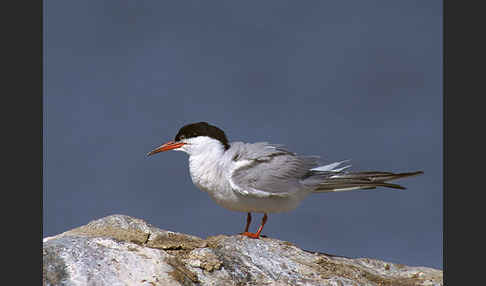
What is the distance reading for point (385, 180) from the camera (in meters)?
8.38

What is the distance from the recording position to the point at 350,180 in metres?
8.41

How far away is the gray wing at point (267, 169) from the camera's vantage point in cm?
802

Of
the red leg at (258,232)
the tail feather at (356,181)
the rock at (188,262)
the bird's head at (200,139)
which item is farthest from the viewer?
the bird's head at (200,139)

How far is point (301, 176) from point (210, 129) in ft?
4.53

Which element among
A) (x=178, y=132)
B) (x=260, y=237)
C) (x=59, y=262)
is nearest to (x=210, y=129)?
(x=178, y=132)

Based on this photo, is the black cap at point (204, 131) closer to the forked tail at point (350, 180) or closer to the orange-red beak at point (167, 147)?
the orange-red beak at point (167, 147)

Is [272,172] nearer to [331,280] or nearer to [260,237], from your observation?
[260,237]

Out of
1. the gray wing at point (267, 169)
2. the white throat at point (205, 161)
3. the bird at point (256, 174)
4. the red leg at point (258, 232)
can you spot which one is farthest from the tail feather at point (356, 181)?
the white throat at point (205, 161)

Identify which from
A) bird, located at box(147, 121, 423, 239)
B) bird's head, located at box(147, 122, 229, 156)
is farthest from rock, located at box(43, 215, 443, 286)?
bird's head, located at box(147, 122, 229, 156)

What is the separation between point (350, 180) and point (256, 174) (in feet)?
4.30

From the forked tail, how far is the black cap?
129 centimetres

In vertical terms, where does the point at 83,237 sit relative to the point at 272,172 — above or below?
below

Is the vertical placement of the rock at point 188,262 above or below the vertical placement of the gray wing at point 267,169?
below

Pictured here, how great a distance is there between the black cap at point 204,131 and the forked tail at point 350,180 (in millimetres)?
1290
